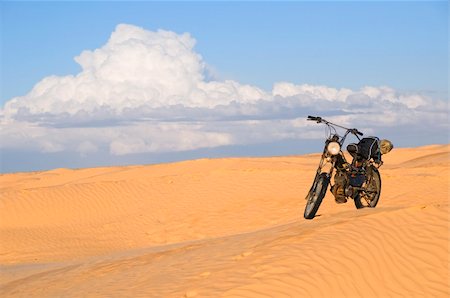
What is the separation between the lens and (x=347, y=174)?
13.9 meters

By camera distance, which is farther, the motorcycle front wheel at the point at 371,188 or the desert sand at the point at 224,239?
the motorcycle front wheel at the point at 371,188

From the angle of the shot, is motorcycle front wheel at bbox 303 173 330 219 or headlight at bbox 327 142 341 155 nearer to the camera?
headlight at bbox 327 142 341 155

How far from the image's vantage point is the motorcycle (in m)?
13.5

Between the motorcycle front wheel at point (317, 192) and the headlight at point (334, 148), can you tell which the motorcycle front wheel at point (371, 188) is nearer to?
the motorcycle front wheel at point (317, 192)

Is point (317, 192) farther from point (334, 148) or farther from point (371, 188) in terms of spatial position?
point (371, 188)

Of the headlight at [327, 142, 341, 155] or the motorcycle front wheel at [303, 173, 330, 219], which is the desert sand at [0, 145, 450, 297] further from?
the headlight at [327, 142, 341, 155]

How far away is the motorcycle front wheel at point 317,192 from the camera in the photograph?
44.6ft

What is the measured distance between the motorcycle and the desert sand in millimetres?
431

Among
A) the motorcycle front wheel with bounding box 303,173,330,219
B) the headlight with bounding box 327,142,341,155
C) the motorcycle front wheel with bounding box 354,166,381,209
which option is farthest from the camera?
the motorcycle front wheel with bounding box 354,166,381,209

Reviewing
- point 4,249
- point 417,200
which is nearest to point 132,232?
point 4,249

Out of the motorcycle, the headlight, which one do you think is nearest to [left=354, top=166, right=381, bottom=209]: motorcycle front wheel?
the motorcycle

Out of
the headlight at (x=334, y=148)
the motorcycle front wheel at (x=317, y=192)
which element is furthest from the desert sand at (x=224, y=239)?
the headlight at (x=334, y=148)

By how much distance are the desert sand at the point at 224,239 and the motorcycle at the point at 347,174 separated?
0.43 m

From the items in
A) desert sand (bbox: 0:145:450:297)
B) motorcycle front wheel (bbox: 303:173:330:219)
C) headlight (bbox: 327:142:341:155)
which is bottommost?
desert sand (bbox: 0:145:450:297)
